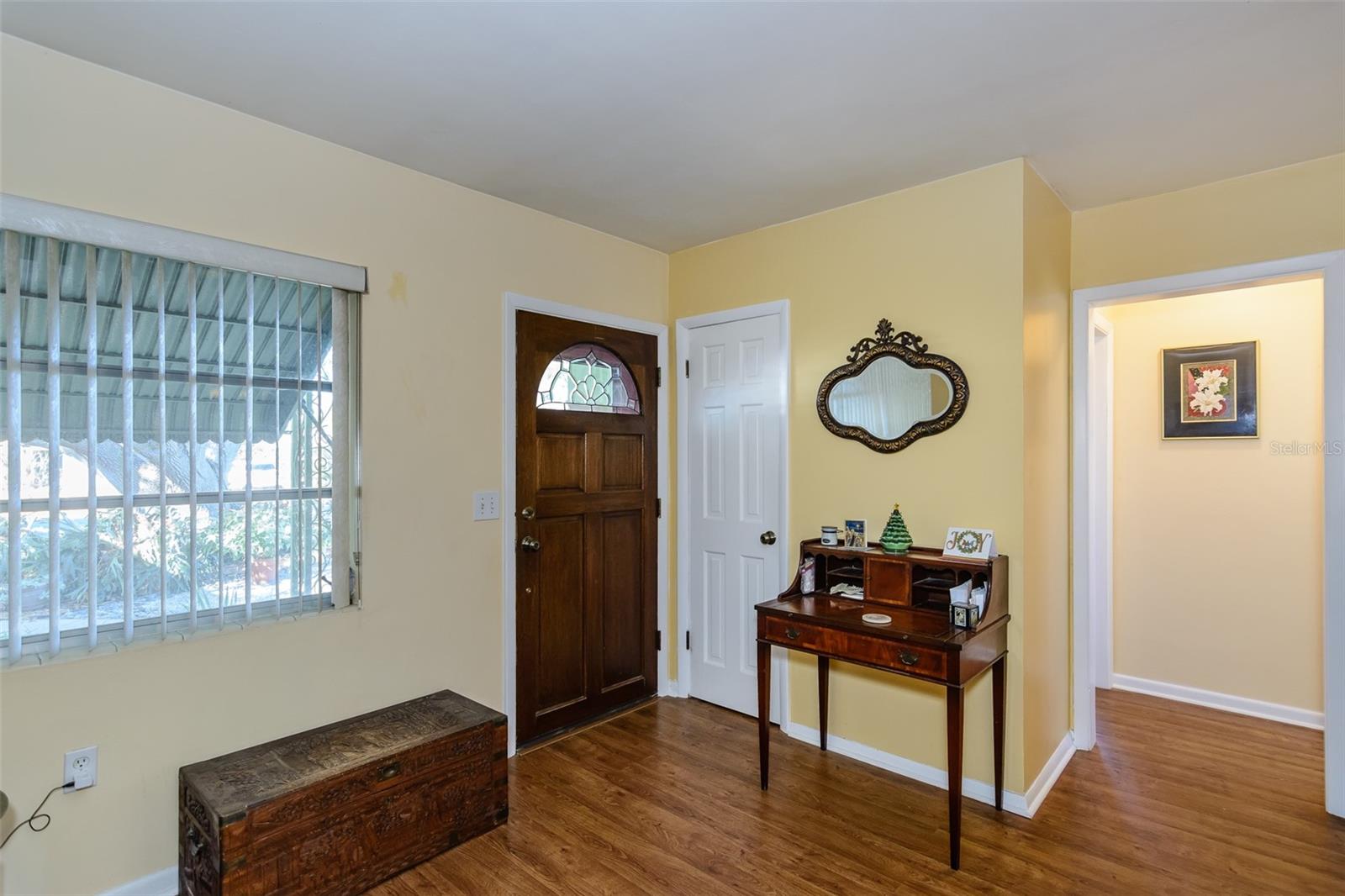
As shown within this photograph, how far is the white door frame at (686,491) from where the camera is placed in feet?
10.6

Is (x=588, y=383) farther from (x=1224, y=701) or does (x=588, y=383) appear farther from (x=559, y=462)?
(x=1224, y=701)

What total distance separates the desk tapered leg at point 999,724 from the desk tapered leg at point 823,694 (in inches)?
29.0

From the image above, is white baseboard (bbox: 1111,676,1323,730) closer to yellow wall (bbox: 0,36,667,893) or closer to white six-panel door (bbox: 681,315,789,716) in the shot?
white six-panel door (bbox: 681,315,789,716)

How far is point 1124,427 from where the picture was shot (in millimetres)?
3828

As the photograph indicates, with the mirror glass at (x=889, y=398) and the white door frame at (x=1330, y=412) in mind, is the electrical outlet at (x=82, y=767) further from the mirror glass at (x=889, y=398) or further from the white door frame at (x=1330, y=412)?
the white door frame at (x=1330, y=412)

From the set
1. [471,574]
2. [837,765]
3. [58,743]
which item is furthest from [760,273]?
[58,743]

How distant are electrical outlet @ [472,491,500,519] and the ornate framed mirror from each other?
5.02 ft

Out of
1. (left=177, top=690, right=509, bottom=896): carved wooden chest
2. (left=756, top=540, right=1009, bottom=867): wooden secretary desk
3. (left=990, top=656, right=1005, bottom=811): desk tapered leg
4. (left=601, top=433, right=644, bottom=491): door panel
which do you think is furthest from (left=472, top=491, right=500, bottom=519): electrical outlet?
(left=990, top=656, right=1005, bottom=811): desk tapered leg

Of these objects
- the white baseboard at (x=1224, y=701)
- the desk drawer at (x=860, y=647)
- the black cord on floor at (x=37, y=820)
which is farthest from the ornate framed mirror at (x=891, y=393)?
the black cord on floor at (x=37, y=820)

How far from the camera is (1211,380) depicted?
11.6ft

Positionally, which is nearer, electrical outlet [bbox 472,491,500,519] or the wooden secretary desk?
the wooden secretary desk

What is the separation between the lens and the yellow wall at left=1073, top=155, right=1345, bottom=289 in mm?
2496

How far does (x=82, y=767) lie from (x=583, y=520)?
6.44ft

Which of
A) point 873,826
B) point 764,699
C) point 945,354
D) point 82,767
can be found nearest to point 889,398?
point 945,354
